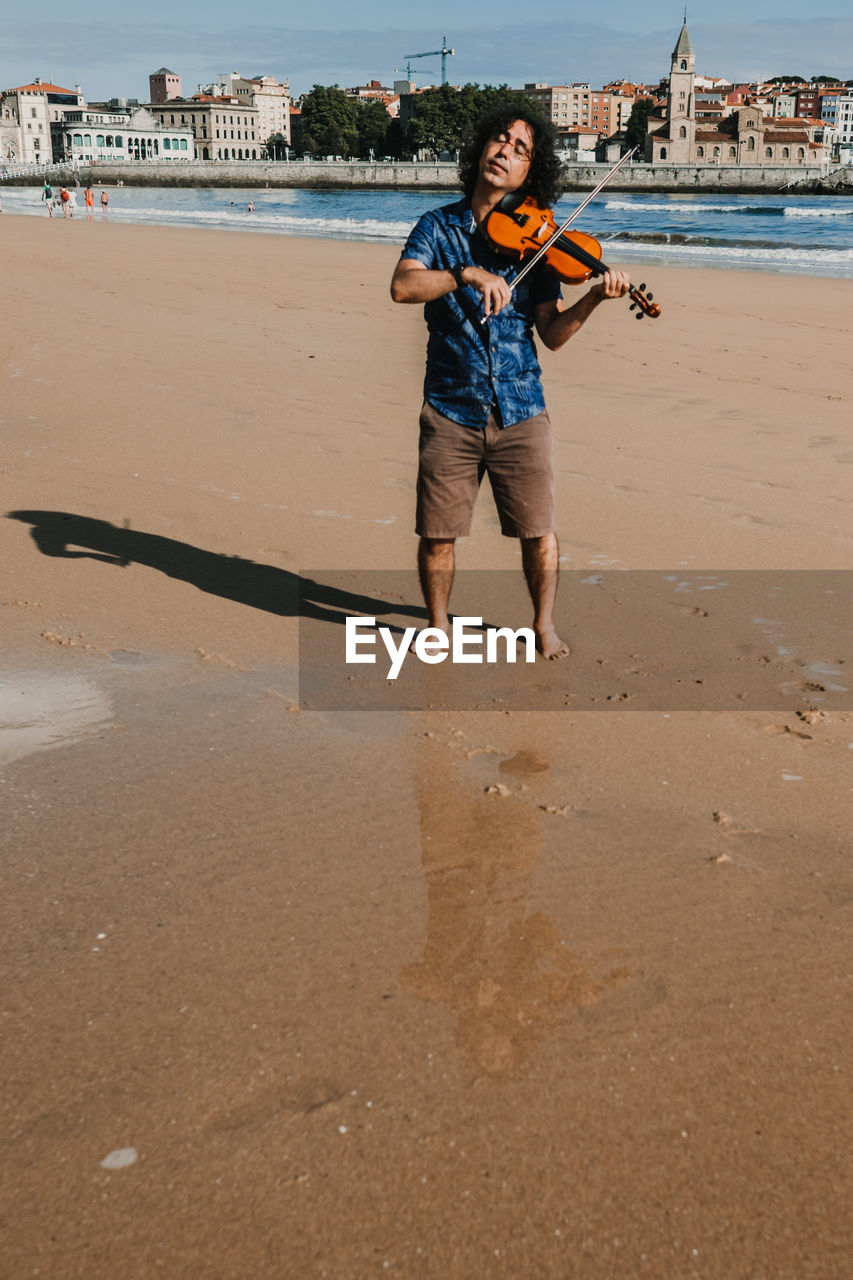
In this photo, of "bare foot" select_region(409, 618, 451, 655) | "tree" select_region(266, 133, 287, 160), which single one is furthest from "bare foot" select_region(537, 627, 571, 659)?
"tree" select_region(266, 133, 287, 160)

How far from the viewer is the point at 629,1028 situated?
194 centimetres

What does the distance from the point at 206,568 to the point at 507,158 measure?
84.3 inches

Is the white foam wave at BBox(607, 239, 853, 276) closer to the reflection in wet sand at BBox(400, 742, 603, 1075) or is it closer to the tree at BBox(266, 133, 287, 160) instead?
the reflection in wet sand at BBox(400, 742, 603, 1075)

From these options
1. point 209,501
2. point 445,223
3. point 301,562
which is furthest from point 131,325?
point 445,223

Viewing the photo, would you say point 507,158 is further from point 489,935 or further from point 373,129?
point 373,129

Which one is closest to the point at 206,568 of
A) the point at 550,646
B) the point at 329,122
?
the point at 550,646

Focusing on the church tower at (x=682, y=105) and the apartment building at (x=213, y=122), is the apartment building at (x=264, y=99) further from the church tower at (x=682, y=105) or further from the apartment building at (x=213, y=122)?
the church tower at (x=682, y=105)

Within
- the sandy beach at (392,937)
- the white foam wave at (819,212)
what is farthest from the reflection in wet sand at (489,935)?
the white foam wave at (819,212)

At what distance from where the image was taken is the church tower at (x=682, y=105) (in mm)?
120562

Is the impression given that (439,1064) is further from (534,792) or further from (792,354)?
(792,354)

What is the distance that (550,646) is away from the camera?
12.5 ft

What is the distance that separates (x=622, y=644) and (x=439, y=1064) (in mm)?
2297

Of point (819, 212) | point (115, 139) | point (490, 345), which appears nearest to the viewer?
point (490, 345)

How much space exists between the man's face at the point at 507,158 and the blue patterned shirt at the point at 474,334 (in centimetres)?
13
